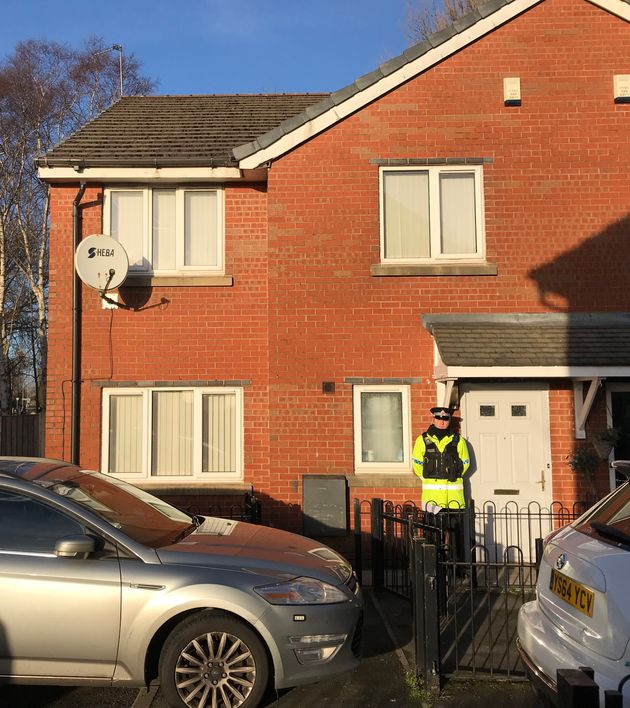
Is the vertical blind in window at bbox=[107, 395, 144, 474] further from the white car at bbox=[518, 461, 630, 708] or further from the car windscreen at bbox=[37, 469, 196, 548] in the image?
the white car at bbox=[518, 461, 630, 708]

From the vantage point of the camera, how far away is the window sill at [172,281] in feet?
29.8

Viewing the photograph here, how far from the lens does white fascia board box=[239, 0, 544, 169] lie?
8.69 meters

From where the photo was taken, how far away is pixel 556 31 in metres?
8.78

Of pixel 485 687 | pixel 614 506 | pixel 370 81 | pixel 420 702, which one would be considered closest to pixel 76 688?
pixel 420 702

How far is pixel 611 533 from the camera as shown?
11.7 ft

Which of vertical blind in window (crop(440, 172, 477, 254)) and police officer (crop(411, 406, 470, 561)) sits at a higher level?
vertical blind in window (crop(440, 172, 477, 254))

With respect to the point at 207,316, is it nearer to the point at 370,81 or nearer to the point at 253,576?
the point at 370,81

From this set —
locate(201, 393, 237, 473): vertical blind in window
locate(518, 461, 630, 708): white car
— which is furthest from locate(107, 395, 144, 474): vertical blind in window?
locate(518, 461, 630, 708): white car

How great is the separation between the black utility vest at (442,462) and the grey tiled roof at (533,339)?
96cm

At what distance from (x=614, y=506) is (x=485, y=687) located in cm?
186

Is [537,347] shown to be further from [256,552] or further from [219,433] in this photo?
[256,552]

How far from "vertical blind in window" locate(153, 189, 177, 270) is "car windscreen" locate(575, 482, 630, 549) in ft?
21.9

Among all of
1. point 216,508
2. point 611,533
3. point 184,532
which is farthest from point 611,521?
point 216,508

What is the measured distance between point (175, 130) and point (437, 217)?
4.42m
